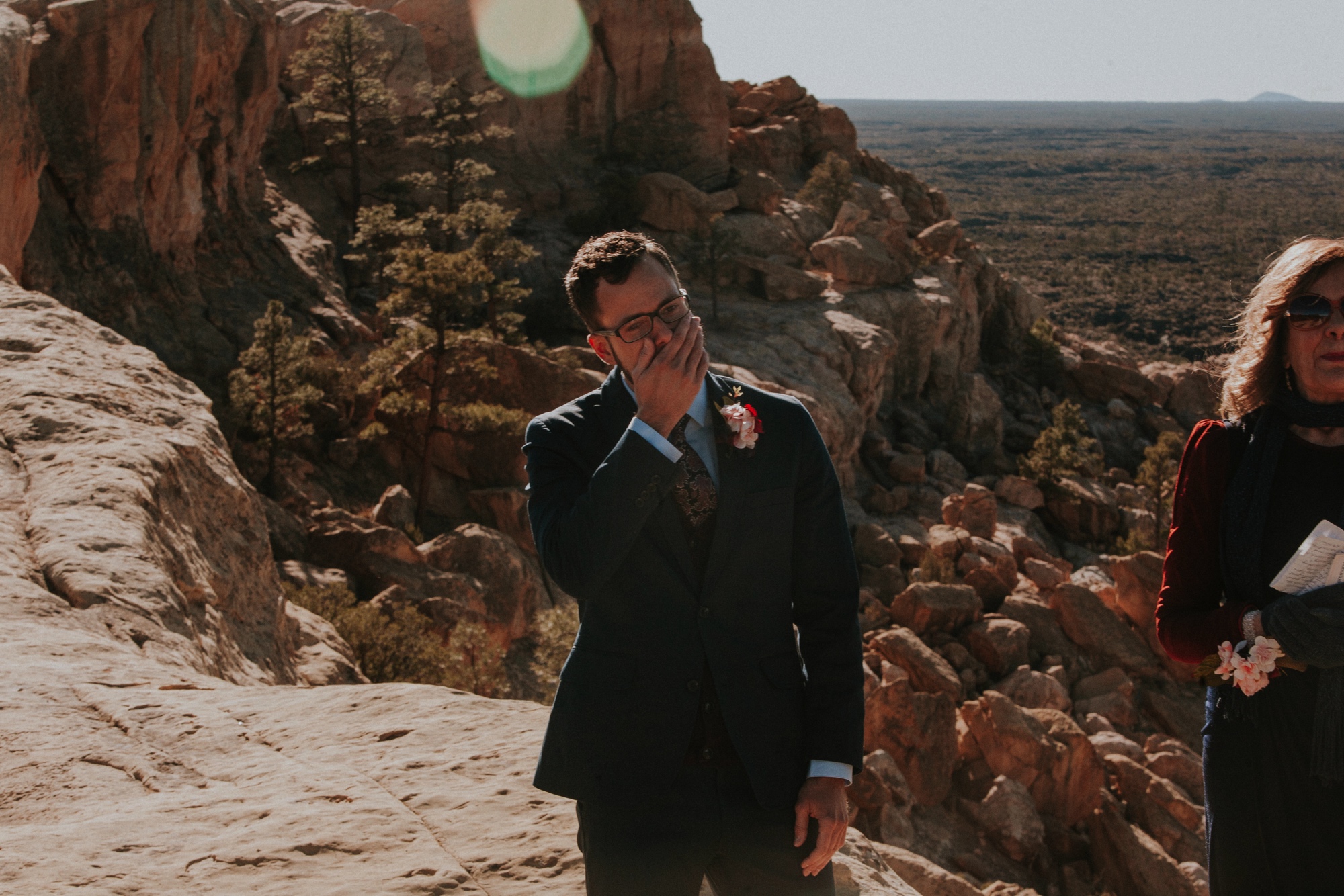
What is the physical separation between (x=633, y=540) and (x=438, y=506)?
17710 mm

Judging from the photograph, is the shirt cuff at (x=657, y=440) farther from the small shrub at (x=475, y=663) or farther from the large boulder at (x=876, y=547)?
the large boulder at (x=876, y=547)

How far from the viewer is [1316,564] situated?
9.05 ft

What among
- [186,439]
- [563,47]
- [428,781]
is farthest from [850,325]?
[428,781]

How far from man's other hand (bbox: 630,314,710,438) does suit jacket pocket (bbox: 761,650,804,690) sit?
2.17ft

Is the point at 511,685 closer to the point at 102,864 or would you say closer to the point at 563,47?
the point at 102,864

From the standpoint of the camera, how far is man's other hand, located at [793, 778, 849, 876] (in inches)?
97.8

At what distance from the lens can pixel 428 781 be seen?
3.65 meters

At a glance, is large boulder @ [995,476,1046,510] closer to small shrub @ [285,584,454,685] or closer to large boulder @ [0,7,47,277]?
small shrub @ [285,584,454,685]

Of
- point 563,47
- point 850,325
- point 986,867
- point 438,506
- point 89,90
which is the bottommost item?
point 986,867

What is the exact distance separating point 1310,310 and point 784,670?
6.32ft

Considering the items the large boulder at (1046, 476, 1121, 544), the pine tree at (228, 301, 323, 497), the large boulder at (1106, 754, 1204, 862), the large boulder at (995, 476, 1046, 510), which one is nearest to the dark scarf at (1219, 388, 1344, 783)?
the large boulder at (1106, 754, 1204, 862)

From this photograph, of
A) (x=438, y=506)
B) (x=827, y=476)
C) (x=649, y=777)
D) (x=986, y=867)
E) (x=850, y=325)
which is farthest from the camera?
(x=850, y=325)

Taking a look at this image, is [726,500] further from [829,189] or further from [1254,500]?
[829,189]

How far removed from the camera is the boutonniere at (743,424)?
8.66ft
